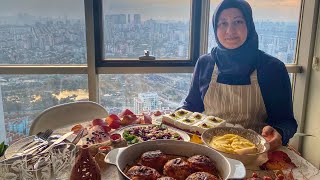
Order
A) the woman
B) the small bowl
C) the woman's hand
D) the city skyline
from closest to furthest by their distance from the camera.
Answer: the small bowl, the woman's hand, the woman, the city skyline

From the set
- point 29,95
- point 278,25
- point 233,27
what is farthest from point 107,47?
point 278,25

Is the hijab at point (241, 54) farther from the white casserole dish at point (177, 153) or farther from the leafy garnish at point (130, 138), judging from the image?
the white casserole dish at point (177, 153)

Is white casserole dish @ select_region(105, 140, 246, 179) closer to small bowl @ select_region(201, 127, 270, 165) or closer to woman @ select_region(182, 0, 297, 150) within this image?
small bowl @ select_region(201, 127, 270, 165)

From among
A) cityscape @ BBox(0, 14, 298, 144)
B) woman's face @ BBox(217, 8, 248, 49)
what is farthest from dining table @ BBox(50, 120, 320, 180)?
cityscape @ BBox(0, 14, 298, 144)

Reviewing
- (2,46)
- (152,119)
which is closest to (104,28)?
(2,46)

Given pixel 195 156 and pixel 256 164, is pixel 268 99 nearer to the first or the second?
pixel 256 164

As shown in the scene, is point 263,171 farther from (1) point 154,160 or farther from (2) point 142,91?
(2) point 142,91
